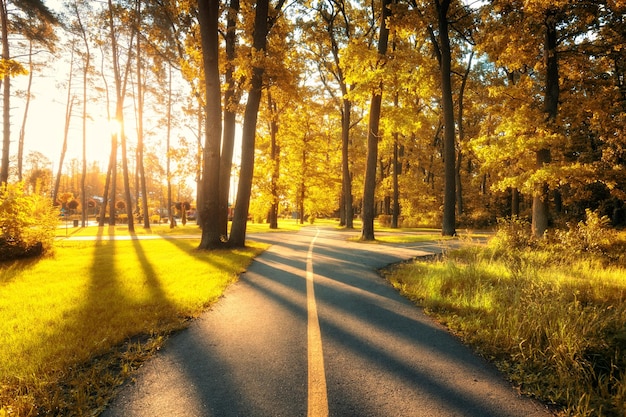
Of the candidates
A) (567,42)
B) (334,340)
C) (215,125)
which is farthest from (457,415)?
(567,42)

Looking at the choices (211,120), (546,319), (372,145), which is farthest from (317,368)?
(372,145)

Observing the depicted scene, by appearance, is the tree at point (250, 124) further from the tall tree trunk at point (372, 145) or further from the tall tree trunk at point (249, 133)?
the tall tree trunk at point (372, 145)

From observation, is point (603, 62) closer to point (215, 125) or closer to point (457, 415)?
point (215, 125)

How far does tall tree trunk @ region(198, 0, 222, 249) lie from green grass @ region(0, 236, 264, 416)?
9.82ft

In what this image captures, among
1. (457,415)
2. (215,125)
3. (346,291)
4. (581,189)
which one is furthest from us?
(581,189)

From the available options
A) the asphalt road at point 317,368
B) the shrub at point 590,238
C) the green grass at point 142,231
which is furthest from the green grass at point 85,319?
the green grass at point 142,231

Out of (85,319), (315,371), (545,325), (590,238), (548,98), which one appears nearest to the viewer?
(315,371)

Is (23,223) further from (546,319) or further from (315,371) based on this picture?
(546,319)

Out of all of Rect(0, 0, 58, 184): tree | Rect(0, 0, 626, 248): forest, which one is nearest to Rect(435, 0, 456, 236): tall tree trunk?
Rect(0, 0, 626, 248): forest

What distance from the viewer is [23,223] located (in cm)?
998

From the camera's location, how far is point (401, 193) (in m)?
36.4

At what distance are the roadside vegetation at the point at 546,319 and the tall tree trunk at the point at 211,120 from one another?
285 inches

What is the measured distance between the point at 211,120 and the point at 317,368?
10.8m

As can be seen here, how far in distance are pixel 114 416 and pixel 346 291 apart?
4612 millimetres
